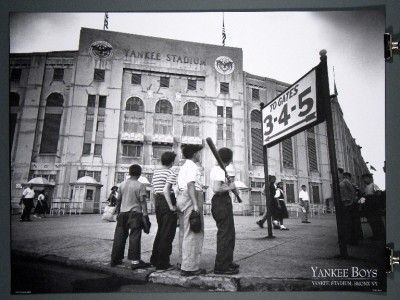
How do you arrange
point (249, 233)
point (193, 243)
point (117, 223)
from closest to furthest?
point (193, 243)
point (117, 223)
point (249, 233)

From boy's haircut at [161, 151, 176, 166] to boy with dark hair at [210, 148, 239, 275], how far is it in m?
0.54

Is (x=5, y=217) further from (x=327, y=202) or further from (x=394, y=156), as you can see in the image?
(x=394, y=156)

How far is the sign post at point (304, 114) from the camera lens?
10.4ft

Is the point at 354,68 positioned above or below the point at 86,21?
below

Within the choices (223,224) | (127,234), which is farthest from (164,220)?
(223,224)

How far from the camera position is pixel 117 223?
3129 mm

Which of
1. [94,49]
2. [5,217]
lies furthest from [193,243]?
[94,49]

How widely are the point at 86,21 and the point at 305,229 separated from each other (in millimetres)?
3739

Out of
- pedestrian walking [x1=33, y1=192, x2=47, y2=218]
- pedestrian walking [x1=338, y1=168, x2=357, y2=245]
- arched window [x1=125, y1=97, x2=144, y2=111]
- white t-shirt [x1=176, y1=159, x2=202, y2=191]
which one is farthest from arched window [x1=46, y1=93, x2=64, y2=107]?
pedestrian walking [x1=338, y1=168, x2=357, y2=245]

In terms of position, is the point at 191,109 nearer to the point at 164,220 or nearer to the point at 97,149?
the point at 97,149

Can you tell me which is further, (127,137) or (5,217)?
(127,137)

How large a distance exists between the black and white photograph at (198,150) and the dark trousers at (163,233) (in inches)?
0.6

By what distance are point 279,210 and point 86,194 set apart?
7.68 feet

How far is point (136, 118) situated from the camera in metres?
3.72
